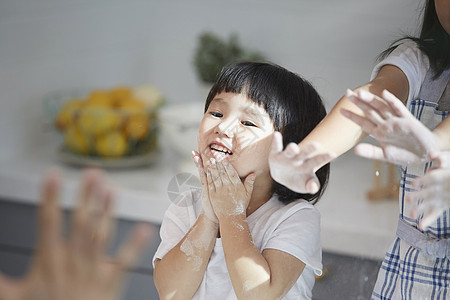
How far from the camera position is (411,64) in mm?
453

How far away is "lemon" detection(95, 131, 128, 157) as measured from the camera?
895mm

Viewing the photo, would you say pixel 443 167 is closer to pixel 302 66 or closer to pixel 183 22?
pixel 302 66

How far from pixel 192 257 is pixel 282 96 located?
0.43 feet

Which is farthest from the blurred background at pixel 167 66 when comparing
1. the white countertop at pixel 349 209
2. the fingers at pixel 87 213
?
the fingers at pixel 87 213

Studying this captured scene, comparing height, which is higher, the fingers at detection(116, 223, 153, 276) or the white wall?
the fingers at detection(116, 223, 153, 276)

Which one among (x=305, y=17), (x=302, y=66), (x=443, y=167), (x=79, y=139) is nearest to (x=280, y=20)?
(x=305, y=17)

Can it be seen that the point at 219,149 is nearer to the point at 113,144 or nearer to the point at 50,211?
the point at 50,211

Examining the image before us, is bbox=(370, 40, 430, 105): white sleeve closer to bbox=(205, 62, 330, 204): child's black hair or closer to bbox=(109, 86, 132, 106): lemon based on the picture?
bbox=(205, 62, 330, 204): child's black hair

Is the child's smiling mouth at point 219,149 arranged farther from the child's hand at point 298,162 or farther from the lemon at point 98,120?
the lemon at point 98,120

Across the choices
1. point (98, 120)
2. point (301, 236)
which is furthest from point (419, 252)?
point (98, 120)

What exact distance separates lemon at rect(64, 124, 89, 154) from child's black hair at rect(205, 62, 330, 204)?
337 mm

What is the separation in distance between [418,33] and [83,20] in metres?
0.88

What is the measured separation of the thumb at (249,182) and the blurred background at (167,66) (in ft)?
0.21

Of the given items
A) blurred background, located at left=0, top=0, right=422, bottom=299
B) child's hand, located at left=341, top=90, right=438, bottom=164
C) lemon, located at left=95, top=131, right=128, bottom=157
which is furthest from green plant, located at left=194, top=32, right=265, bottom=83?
child's hand, located at left=341, top=90, right=438, bottom=164
